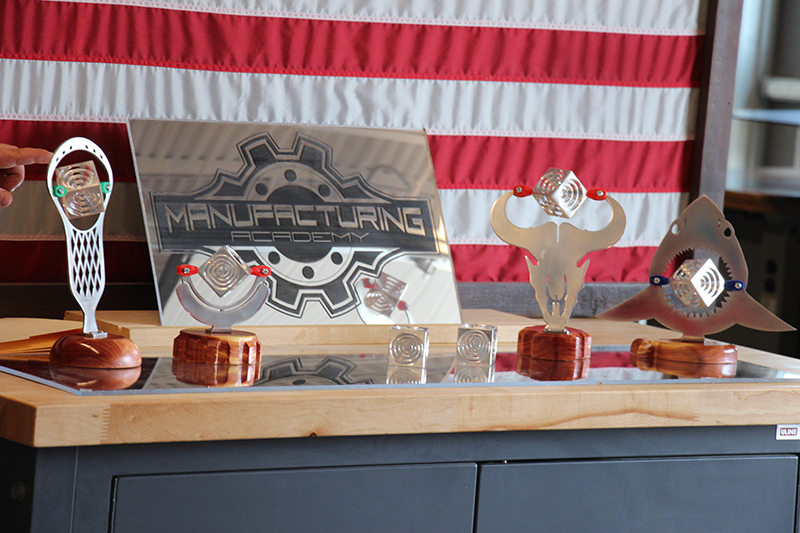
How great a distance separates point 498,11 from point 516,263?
0.55m

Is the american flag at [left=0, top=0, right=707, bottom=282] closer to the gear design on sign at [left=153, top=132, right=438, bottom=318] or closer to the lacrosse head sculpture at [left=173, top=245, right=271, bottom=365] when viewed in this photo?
the gear design on sign at [left=153, top=132, right=438, bottom=318]

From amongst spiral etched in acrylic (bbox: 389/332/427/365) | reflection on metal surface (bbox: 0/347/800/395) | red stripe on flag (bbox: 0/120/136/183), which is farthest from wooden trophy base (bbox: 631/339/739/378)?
red stripe on flag (bbox: 0/120/136/183)

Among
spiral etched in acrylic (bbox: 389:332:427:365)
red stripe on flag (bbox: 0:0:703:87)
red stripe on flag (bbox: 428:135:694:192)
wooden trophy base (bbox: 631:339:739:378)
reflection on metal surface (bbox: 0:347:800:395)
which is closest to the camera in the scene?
→ reflection on metal surface (bbox: 0:347:800:395)

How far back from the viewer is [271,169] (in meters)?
1.62

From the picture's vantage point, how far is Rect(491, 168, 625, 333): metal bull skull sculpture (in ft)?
4.65

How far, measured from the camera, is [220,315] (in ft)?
4.03

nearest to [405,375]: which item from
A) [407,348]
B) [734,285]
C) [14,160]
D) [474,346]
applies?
[407,348]

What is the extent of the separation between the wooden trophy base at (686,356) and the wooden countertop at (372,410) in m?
0.13

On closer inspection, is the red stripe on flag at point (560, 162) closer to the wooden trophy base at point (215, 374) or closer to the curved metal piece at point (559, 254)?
the curved metal piece at point (559, 254)

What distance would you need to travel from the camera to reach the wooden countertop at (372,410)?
3.09 ft

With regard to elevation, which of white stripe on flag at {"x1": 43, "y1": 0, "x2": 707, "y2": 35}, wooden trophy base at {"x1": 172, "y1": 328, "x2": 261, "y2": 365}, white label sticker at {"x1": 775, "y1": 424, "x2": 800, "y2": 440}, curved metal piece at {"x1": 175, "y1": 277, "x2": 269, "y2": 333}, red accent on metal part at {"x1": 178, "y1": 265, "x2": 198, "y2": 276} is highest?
white stripe on flag at {"x1": 43, "y1": 0, "x2": 707, "y2": 35}

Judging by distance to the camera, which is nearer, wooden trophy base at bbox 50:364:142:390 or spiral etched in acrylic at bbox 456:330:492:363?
wooden trophy base at bbox 50:364:142:390

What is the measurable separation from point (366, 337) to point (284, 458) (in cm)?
48

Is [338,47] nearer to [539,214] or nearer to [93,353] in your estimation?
[539,214]
